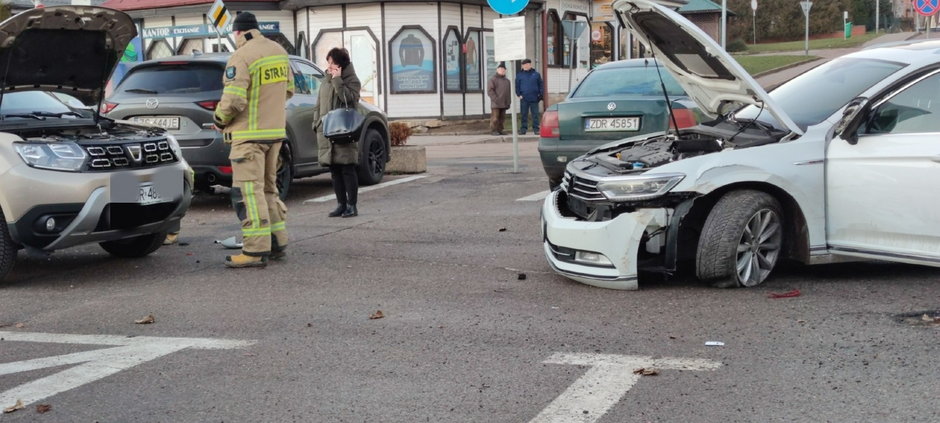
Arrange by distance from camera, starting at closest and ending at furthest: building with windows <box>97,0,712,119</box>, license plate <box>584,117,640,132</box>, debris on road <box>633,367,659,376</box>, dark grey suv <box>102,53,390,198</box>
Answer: debris on road <box>633,367,659,376</box> < license plate <box>584,117,640,132</box> < dark grey suv <box>102,53,390,198</box> < building with windows <box>97,0,712,119</box>

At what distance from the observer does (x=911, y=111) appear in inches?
265

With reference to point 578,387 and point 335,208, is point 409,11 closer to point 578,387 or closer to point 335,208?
point 335,208

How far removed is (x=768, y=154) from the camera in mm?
6738

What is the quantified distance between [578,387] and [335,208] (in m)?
7.27

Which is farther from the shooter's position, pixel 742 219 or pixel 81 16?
pixel 81 16

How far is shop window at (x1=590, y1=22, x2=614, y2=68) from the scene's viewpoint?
36906 millimetres

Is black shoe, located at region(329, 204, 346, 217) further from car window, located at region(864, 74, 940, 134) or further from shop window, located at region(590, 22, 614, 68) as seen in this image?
shop window, located at region(590, 22, 614, 68)

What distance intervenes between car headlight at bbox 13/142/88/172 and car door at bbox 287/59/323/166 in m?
4.70

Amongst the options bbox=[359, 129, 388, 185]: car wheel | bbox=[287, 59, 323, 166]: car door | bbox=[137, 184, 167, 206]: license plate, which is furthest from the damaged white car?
bbox=[359, 129, 388, 185]: car wheel

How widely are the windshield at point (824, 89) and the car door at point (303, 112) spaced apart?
5940mm

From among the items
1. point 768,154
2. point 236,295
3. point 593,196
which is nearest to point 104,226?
point 236,295

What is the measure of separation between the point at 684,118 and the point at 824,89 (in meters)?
3.50

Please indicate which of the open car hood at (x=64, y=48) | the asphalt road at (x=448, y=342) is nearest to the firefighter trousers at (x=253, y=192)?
the asphalt road at (x=448, y=342)

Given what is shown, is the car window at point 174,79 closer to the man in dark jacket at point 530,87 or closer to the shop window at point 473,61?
the man in dark jacket at point 530,87
